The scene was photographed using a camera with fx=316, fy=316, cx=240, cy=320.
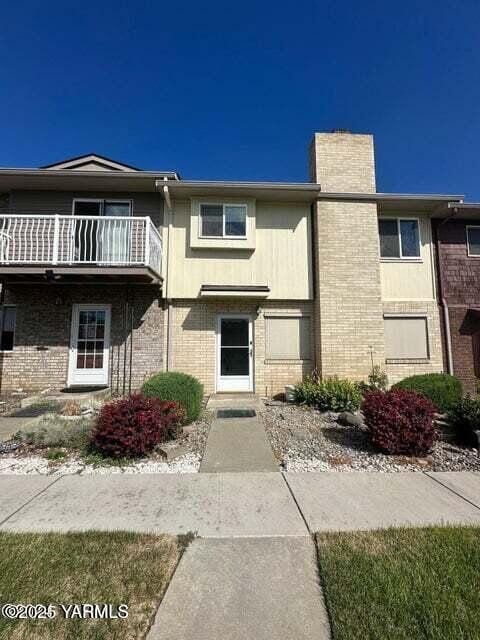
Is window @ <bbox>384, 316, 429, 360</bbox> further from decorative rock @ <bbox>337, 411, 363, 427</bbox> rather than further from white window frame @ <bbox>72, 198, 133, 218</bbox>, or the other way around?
white window frame @ <bbox>72, 198, 133, 218</bbox>

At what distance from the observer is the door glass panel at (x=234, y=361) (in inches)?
387

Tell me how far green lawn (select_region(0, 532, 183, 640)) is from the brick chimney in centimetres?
1009

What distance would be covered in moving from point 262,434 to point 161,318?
5104 mm

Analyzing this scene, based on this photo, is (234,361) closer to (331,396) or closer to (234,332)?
(234,332)

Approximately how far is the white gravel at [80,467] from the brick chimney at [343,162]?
8873 mm

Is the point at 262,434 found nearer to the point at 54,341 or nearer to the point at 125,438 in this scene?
the point at 125,438

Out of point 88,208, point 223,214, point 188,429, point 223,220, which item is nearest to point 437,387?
point 188,429

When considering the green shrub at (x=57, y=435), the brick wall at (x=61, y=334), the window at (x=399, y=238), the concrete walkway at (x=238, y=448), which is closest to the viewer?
the concrete walkway at (x=238, y=448)

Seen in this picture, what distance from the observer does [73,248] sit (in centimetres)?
870

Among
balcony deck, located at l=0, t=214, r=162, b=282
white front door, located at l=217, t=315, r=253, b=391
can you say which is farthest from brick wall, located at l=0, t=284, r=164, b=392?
white front door, located at l=217, t=315, r=253, b=391

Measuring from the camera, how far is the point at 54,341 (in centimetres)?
939

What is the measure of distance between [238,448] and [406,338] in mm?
7333

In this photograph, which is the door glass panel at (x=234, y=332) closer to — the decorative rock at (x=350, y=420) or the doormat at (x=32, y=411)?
the decorative rock at (x=350, y=420)

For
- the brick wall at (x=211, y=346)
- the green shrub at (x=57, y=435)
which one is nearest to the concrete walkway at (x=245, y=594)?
the green shrub at (x=57, y=435)
